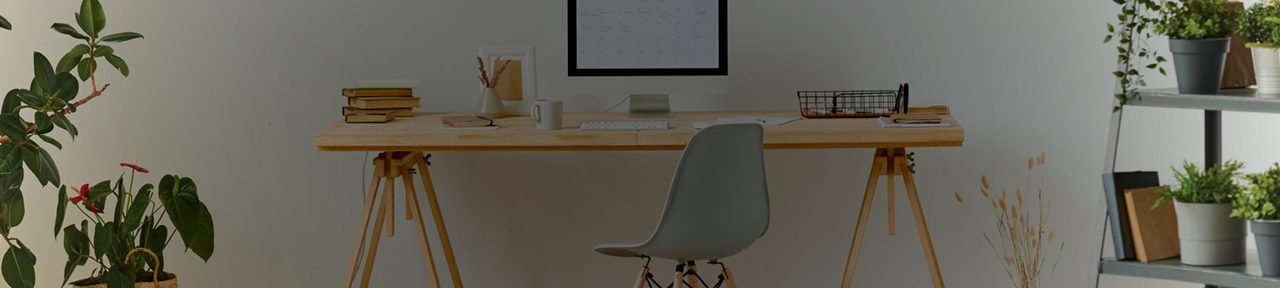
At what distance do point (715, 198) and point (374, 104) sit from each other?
Result: 99 cm

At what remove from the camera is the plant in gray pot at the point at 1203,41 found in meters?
1.36

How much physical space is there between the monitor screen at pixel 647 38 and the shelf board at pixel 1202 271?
1.08 meters

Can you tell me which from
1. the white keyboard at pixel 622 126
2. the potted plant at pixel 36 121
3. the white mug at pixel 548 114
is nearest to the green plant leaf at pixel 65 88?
the potted plant at pixel 36 121

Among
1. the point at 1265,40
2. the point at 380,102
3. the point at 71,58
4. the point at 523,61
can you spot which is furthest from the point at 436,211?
the point at 1265,40

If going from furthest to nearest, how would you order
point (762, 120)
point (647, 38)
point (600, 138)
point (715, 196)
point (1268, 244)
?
point (647, 38), point (762, 120), point (600, 138), point (715, 196), point (1268, 244)

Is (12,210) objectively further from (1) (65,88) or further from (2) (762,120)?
(2) (762,120)

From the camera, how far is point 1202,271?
1.33 meters

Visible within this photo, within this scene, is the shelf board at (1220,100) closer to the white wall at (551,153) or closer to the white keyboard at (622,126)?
the white keyboard at (622,126)

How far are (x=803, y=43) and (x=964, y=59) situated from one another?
47 cm

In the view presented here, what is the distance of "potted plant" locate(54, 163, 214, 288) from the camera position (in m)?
2.15

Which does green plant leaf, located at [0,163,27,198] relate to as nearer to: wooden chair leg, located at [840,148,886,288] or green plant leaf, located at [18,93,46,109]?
green plant leaf, located at [18,93,46,109]

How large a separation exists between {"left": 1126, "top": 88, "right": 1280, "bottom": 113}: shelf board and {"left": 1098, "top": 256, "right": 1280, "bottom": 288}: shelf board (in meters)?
0.25

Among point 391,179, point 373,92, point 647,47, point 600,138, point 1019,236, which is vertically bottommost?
point 1019,236

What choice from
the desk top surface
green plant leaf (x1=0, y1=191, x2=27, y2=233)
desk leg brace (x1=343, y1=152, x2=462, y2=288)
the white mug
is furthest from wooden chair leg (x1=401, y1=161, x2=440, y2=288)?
green plant leaf (x1=0, y1=191, x2=27, y2=233)
